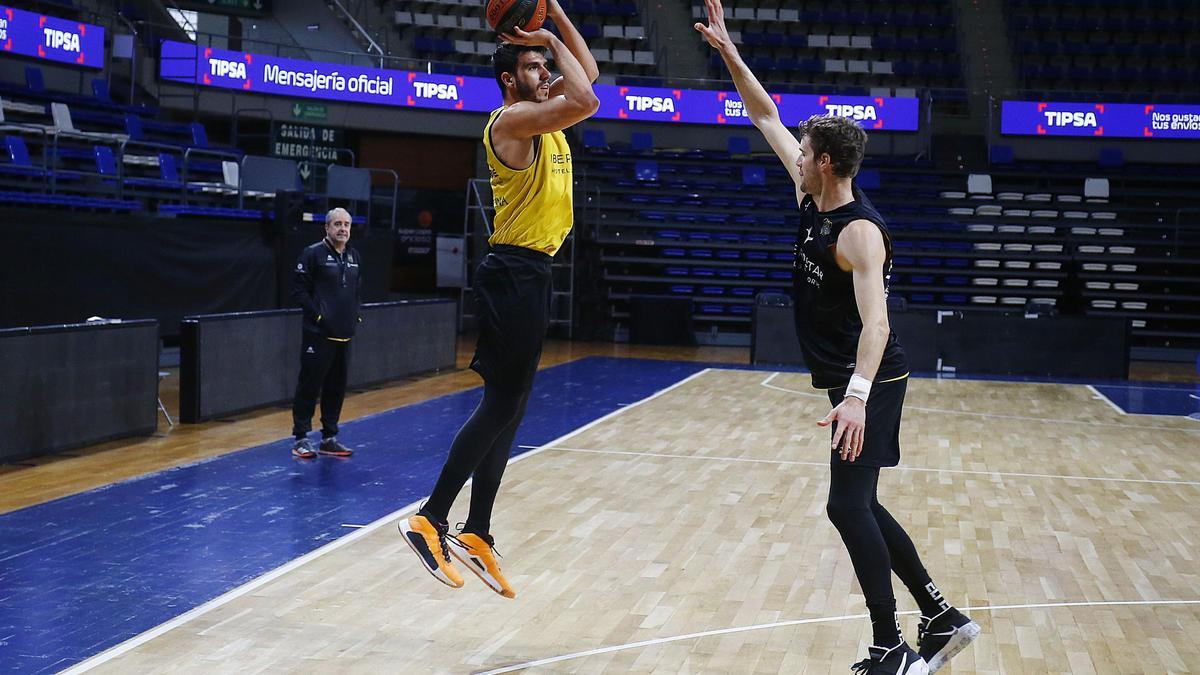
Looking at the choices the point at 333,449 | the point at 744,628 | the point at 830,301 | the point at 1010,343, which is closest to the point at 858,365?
the point at 830,301

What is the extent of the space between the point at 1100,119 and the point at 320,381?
1847 cm

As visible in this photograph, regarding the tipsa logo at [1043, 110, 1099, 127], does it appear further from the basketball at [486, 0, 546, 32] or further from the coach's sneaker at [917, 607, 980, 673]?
the basketball at [486, 0, 546, 32]

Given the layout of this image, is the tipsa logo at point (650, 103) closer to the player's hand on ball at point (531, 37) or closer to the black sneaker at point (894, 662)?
the player's hand on ball at point (531, 37)

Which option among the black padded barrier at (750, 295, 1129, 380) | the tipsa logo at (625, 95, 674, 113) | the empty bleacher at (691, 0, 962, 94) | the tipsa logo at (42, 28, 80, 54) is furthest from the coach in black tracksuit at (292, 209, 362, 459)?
the empty bleacher at (691, 0, 962, 94)

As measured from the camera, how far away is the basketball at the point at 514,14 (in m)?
4.20

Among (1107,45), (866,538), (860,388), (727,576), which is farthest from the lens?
(1107,45)

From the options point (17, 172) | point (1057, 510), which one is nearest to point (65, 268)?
point (17, 172)

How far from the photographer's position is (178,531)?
6543mm

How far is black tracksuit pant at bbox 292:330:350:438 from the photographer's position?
8984mm

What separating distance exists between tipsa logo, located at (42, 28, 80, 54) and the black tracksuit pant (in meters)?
11.4

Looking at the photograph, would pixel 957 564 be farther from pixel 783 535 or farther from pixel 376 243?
pixel 376 243

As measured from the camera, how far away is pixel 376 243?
17.7 meters

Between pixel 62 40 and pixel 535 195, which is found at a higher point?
pixel 62 40

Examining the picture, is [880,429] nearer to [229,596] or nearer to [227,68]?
[229,596]
